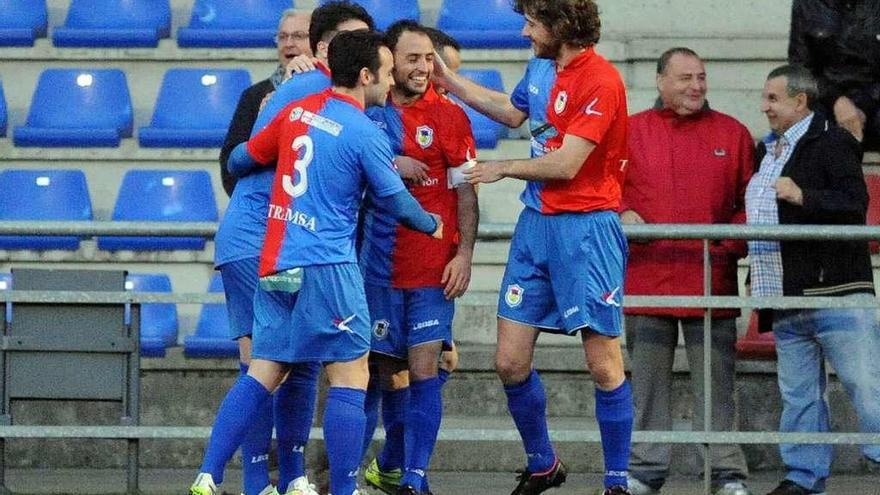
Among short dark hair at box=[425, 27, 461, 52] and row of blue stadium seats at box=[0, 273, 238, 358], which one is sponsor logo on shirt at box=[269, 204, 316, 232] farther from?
row of blue stadium seats at box=[0, 273, 238, 358]

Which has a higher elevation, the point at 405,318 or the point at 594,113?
the point at 594,113

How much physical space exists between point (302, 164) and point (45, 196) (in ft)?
12.4

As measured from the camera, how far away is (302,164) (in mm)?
6656

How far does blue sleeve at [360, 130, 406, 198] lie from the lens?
6.66 meters

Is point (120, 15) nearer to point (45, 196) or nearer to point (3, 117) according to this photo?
point (3, 117)

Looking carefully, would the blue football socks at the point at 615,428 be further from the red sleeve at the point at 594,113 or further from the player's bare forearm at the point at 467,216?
the red sleeve at the point at 594,113

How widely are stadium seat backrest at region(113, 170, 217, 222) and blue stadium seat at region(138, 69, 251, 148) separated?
23 cm

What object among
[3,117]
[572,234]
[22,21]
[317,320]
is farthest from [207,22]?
[317,320]

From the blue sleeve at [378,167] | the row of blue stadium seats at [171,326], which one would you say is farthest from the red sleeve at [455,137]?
the row of blue stadium seats at [171,326]

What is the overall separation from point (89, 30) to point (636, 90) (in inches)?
126

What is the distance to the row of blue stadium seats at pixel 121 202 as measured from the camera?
388 inches

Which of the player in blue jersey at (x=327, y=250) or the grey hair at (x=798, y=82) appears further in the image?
the grey hair at (x=798, y=82)

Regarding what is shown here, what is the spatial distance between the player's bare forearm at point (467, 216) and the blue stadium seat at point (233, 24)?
11.1 ft

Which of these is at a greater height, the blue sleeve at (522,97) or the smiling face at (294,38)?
the smiling face at (294,38)
